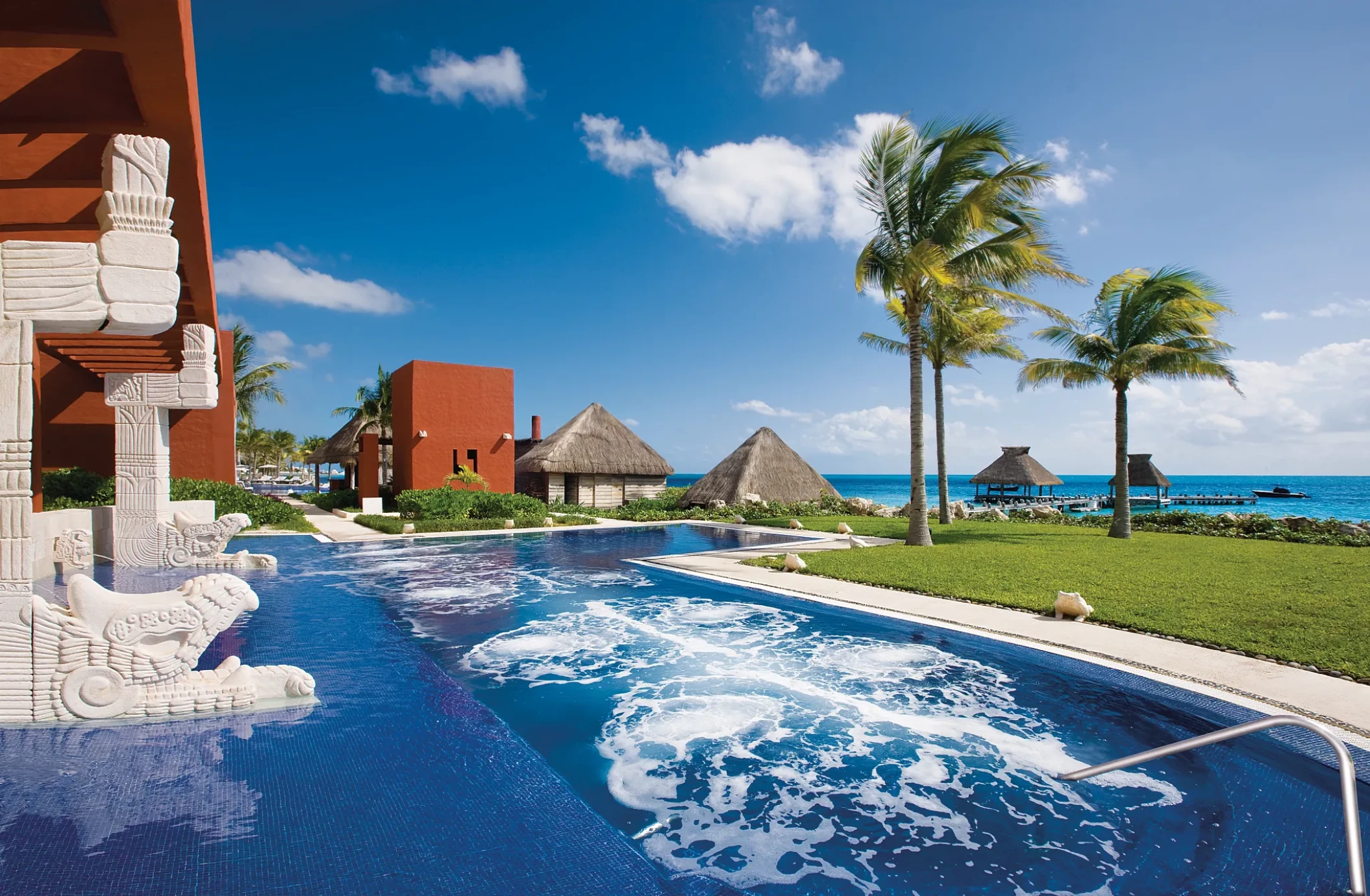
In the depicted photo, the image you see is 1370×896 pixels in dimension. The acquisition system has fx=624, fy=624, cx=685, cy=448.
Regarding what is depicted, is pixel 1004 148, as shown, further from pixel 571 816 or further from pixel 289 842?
pixel 289 842

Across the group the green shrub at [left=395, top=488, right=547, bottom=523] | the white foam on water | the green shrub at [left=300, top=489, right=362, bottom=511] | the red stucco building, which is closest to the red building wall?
the green shrub at [left=395, top=488, right=547, bottom=523]

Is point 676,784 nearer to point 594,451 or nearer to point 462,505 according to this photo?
point 462,505

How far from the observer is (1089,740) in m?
3.95

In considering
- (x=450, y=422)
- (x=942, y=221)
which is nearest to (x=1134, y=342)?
(x=942, y=221)

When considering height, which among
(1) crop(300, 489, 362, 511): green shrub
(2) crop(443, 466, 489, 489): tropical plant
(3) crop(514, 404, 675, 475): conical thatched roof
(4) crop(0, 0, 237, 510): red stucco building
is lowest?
(1) crop(300, 489, 362, 511): green shrub

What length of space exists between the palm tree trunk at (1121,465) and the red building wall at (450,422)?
53.3 ft

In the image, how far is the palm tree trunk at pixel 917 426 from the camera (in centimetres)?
1120

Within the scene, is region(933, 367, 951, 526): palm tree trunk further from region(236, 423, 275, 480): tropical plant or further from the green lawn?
region(236, 423, 275, 480): tropical plant

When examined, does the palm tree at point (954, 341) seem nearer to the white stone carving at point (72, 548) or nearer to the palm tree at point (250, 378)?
the white stone carving at point (72, 548)

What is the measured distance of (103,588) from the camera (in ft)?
11.5

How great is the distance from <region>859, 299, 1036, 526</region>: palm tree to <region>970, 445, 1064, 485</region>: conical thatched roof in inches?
498

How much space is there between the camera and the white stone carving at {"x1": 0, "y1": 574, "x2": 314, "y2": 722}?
3.51 meters

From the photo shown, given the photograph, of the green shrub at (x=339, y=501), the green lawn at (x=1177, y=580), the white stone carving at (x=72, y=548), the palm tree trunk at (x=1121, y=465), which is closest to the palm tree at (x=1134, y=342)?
the palm tree trunk at (x=1121, y=465)

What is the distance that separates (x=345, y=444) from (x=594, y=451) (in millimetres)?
12025
